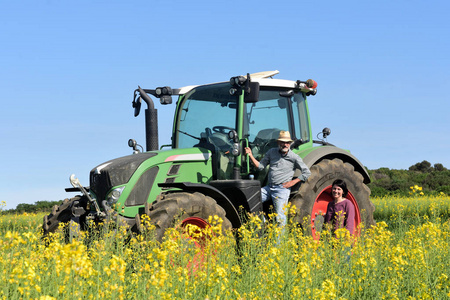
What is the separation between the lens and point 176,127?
7.74 metres

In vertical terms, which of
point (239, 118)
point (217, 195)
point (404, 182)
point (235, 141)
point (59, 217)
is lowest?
point (404, 182)

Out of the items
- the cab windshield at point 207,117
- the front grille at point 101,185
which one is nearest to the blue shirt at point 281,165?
the cab windshield at point 207,117

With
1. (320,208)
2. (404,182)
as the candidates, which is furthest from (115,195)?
(404,182)

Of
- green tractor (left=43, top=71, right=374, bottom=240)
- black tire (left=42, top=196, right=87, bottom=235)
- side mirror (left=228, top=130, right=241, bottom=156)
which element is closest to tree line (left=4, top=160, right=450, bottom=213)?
green tractor (left=43, top=71, right=374, bottom=240)

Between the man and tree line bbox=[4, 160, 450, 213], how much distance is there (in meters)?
15.5

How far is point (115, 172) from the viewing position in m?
6.61

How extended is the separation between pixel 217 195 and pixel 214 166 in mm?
739

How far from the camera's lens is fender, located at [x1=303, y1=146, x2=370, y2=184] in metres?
7.70

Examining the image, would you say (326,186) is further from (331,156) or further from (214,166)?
(214,166)

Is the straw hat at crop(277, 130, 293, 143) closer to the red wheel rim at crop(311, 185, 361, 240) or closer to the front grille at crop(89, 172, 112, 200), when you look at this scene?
the red wheel rim at crop(311, 185, 361, 240)

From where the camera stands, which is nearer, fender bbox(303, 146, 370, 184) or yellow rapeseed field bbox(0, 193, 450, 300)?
yellow rapeseed field bbox(0, 193, 450, 300)

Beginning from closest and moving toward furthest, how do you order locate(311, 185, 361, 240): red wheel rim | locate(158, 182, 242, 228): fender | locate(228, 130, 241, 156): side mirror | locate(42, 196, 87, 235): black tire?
locate(158, 182, 242, 228): fender → locate(228, 130, 241, 156): side mirror → locate(42, 196, 87, 235): black tire → locate(311, 185, 361, 240): red wheel rim

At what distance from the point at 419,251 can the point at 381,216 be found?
11526mm

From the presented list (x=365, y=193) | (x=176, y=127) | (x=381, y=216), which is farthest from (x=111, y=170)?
(x=381, y=216)
